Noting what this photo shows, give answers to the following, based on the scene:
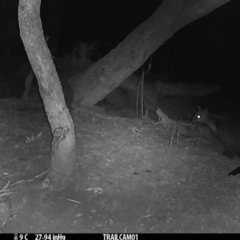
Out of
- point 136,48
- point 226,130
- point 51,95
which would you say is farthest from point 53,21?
point 51,95

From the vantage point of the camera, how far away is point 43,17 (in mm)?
17875

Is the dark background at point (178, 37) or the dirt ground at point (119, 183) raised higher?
the dark background at point (178, 37)

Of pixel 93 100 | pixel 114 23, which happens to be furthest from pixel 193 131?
pixel 114 23

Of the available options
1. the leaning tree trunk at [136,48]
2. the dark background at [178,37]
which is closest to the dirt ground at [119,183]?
the leaning tree trunk at [136,48]

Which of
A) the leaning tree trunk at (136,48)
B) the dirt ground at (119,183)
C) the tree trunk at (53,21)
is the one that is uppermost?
the tree trunk at (53,21)

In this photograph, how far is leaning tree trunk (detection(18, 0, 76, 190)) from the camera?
5.39m

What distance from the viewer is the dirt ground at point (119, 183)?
17.9ft

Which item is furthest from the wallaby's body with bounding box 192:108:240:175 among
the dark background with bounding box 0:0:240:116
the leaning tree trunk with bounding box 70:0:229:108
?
the dark background with bounding box 0:0:240:116

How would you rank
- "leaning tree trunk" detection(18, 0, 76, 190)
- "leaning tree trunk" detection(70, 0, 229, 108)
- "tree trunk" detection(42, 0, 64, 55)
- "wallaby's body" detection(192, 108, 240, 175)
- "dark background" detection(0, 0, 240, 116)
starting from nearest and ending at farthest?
"leaning tree trunk" detection(18, 0, 76, 190) < "wallaby's body" detection(192, 108, 240, 175) < "leaning tree trunk" detection(70, 0, 229, 108) < "tree trunk" detection(42, 0, 64, 55) < "dark background" detection(0, 0, 240, 116)

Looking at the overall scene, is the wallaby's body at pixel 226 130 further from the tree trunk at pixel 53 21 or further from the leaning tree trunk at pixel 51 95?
the tree trunk at pixel 53 21

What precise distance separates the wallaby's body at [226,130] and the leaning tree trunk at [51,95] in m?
3.22

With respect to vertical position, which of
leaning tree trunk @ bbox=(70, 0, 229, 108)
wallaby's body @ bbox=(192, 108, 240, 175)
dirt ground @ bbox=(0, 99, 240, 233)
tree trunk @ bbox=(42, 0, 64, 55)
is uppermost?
tree trunk @ bbox=(42, 0, 64, 55)

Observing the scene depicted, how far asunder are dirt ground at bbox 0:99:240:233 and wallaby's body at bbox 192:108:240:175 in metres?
0.22

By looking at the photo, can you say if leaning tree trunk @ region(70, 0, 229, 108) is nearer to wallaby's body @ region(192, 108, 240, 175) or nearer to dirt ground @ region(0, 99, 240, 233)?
dirt ground @ region(0, 99, 240, 233)
